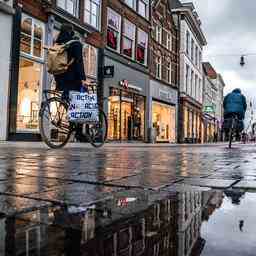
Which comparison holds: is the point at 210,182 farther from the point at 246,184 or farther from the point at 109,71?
the point at 109,71

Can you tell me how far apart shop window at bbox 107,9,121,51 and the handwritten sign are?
15107 mm

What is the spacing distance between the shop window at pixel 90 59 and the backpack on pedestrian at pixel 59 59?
12.6 m

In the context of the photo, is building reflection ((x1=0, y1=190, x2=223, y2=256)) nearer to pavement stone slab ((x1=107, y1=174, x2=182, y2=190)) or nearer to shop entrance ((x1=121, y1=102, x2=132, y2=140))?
pavement stone slab ((x1=107, y1=174, x2=182, y2=190))

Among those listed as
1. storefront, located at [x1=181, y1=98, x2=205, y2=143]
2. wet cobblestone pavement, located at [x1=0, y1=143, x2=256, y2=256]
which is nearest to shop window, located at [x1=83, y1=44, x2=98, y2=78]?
storefront, located at [x1=181, y1=98, x2=205, y2=143]

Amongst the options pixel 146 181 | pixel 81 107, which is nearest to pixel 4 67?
pixel 81 107

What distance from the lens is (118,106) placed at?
23078 millimetres

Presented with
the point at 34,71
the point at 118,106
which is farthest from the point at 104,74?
the point at 34,71

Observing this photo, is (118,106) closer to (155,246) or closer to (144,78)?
(144,78)

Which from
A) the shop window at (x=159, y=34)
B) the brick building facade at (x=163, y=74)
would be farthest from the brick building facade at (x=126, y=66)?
the shop window at (x=159, y=34)

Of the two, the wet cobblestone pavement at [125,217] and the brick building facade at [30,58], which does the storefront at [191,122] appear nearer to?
the brick building facade at [30,58]

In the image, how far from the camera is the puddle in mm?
1295

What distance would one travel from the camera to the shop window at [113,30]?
22.4 metres

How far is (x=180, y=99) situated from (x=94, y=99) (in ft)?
93.1

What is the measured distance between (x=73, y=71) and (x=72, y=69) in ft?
0.13
